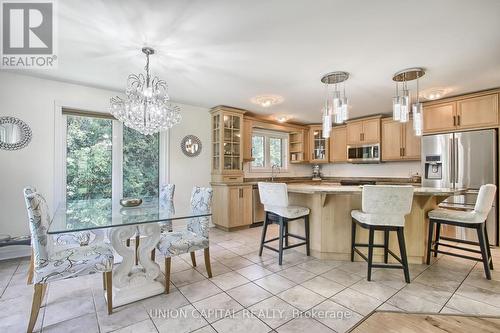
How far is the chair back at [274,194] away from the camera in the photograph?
2.85 m

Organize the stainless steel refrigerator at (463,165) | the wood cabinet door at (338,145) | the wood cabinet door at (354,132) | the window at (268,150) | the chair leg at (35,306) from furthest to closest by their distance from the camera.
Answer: the wood cabinet door at (338,145) < the window at (268,150) < the wood cabinet door at (354,132) < the stainless steel refrigerator at (463,165) < the chair leg at (35,306)

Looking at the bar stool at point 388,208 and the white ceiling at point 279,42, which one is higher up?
the white ceiling at point 279,42

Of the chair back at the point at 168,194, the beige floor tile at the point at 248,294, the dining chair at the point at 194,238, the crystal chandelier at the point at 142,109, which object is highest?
the crystal chandelier at the point at 142,109

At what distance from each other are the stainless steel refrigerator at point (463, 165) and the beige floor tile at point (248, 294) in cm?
348

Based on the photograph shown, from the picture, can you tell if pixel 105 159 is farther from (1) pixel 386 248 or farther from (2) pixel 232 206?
(1) pixel 386 248

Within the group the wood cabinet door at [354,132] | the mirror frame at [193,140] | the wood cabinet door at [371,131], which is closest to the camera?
the mirror frame at [193,140]

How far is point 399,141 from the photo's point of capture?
4871mm

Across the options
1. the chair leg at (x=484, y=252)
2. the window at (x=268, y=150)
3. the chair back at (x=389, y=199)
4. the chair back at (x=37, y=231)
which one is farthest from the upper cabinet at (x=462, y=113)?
the chair back at (x=37, y=231)

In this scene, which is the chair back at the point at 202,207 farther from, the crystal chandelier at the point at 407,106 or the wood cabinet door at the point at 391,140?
the wood cabinet door at the point at 391,140

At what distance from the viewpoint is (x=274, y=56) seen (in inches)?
102

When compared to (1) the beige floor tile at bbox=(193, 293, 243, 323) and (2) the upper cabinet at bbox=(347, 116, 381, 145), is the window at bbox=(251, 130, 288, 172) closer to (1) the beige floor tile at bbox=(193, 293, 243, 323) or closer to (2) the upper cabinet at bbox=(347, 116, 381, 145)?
(2) the upper cabinet at bbox=(347, 116, 381, 145)

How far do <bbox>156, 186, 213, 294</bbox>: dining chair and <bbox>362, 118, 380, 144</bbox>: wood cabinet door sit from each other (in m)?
4.14

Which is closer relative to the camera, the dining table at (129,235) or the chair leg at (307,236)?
the dining table at (129,235)

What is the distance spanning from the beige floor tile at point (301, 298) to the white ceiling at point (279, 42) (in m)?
2.37
